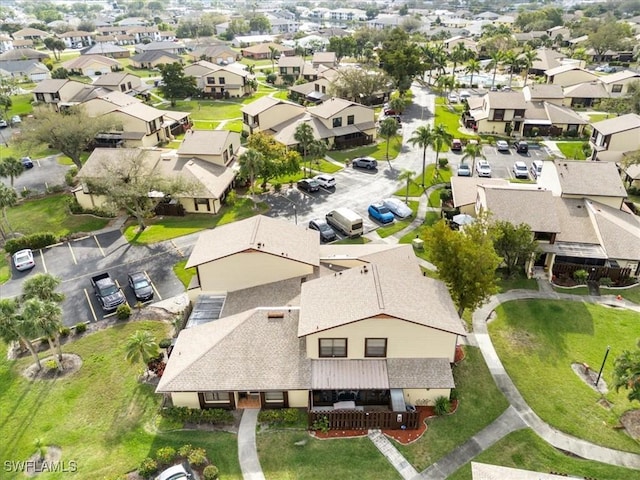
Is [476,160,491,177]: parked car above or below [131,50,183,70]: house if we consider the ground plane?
below

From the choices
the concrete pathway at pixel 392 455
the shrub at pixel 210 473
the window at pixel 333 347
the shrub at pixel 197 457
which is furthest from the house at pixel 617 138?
the shrub at pixel 210 473

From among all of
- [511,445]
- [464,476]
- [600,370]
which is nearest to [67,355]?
[464,476]

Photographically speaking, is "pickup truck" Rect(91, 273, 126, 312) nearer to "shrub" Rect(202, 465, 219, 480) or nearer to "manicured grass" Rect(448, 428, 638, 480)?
"shrub" Rect(202, 465, 219, 480)

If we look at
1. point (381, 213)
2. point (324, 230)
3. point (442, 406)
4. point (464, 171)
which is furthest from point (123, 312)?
point (464, 171)

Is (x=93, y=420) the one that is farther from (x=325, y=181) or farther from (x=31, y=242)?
(x=325, y=181)

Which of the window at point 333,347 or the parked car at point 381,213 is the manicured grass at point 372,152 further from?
the window at point 333,347

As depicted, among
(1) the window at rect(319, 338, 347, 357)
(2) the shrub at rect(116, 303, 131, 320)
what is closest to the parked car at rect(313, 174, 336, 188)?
(2) the shrub at rect(116, 303, 131, 320)
